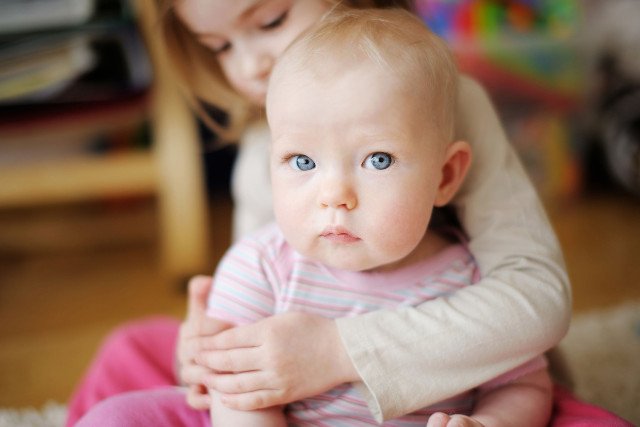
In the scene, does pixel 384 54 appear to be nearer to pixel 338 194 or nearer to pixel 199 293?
pixel 338 194

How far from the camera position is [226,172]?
6.11ft

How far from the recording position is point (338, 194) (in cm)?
54

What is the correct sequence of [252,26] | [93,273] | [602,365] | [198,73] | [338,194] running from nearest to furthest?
[338,194] < [252,26] < [198,73] < [602,365] < [93,273]

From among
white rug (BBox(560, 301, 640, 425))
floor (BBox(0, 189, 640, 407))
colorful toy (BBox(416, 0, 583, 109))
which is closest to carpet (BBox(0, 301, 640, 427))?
white rug (BBox(560, 301, 640, 425))

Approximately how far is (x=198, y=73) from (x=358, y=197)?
1.40ft

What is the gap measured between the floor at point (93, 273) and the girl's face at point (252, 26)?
65 centimetres

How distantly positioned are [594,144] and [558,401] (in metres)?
1.31

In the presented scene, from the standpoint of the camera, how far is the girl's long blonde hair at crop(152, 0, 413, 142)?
828 millimetres

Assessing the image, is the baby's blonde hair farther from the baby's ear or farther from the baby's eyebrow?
the baby's eyebrow

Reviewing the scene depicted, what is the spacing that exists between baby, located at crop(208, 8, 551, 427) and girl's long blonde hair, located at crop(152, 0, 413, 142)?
0.75 feet

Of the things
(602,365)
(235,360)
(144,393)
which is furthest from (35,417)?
(602,365)

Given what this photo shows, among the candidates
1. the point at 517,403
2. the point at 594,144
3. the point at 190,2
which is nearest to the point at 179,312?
the point at 190,2

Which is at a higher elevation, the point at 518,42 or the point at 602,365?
the point at 518,42

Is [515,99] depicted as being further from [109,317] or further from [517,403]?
[517,403]
